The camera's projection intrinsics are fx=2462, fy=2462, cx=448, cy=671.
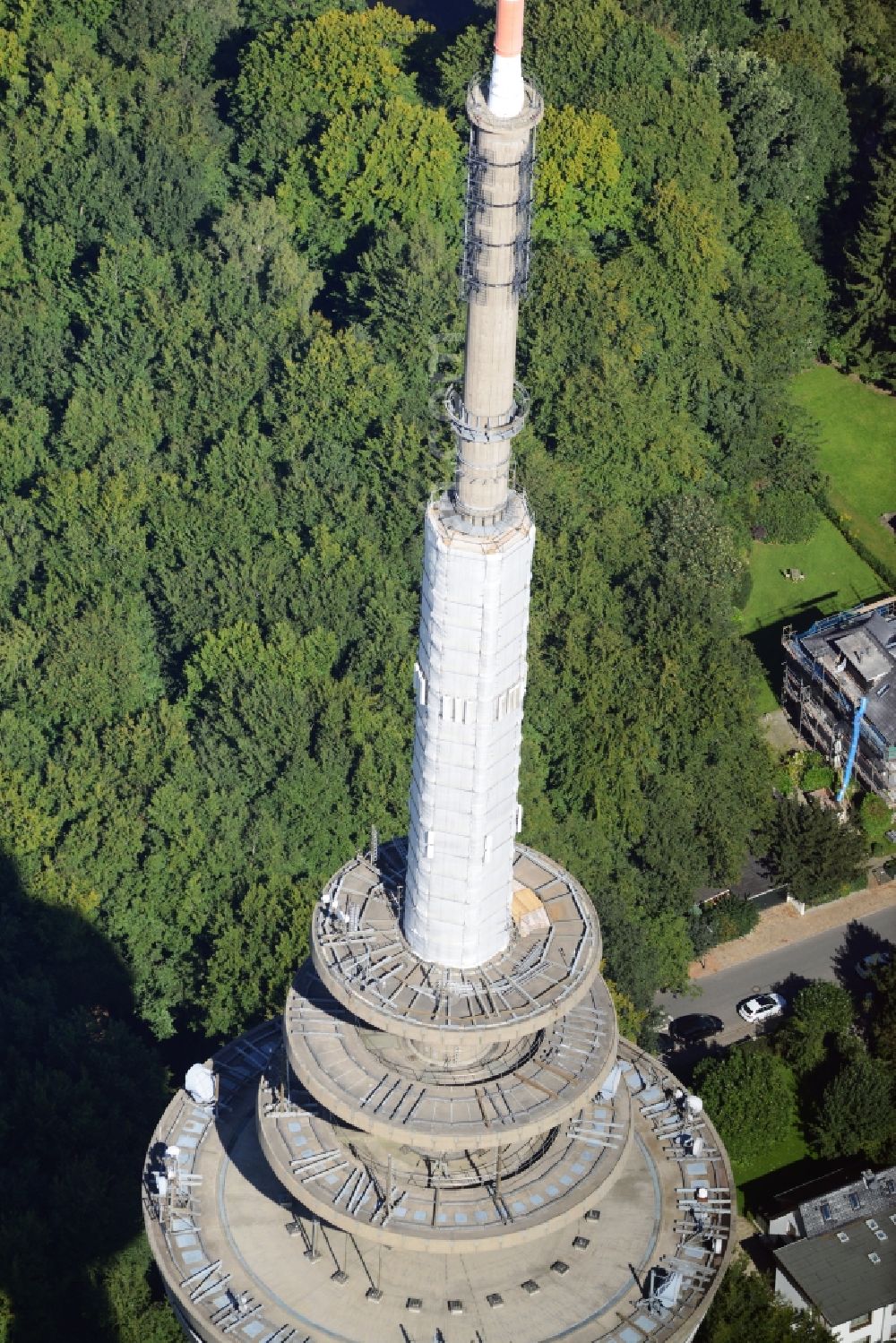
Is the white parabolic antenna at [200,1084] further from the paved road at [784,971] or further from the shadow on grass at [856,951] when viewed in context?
the shadow on grass at [856,951]

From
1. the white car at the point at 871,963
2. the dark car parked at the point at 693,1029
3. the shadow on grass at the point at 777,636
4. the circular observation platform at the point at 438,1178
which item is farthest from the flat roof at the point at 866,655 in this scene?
the circular observation platform at the point at 438,1178

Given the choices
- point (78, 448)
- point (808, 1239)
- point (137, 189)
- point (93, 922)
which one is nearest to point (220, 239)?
point (137, 189)

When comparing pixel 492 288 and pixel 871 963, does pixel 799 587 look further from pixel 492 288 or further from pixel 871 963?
pixel 492 288

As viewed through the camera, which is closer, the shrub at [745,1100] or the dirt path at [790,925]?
the shrub at [745,1100]

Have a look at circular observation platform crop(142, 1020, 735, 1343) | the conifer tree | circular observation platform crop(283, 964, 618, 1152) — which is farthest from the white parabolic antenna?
the conifer tree

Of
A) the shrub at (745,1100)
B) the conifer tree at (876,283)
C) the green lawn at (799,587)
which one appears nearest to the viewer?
the shrub at (745,1100)

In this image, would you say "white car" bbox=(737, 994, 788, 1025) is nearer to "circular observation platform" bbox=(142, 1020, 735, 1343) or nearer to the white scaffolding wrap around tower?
"circular observation platform" bbox=(142, 1020, 735, 1343)

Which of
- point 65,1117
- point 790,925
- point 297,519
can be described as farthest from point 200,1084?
point 297,519

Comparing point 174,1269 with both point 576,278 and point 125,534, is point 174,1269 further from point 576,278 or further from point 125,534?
point 576,278
